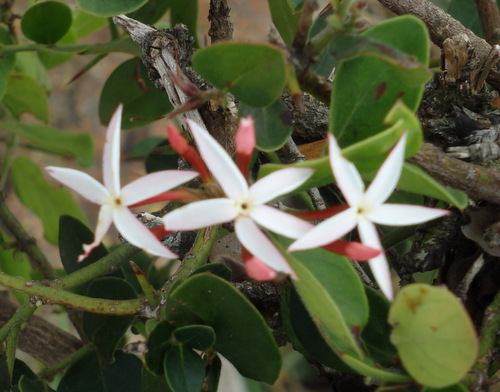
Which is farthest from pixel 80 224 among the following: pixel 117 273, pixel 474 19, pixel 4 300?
pixel 474 19

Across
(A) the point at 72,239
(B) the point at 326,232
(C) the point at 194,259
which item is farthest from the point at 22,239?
(B) the point at 326,232

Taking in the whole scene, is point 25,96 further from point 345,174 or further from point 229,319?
point 345,174

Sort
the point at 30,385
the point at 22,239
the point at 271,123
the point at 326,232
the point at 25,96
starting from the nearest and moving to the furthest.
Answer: the point at 326,232 → the point at 271,123 → the point at 30,385 → the point at 22,239 → the point at 25,96

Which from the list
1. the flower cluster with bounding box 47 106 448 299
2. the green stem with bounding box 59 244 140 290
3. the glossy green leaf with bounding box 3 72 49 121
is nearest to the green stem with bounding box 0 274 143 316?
the green stem with bounding box 59 244 140 290

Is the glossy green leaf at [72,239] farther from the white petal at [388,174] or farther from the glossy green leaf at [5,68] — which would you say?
the white petal at [388,174]

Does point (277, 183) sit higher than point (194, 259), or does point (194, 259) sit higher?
point (277, 183)

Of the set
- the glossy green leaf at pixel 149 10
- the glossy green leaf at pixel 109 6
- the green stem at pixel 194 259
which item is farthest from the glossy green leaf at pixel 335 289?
the glossy green leaf at pixel 149 10
